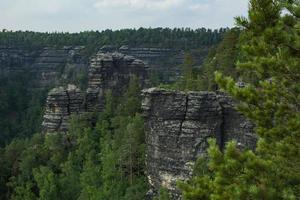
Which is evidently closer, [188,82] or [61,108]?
[188,82]

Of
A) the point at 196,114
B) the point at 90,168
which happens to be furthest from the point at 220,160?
the point at 90,168

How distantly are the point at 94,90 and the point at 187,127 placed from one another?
1100 inches

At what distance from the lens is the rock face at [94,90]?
6794cm

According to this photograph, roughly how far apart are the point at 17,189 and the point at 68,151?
876cm

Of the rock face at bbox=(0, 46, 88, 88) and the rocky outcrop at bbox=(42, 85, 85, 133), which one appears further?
the rock face at bbox=(0, 46, 88, 88)

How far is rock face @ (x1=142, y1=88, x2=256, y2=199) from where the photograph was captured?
144 ft

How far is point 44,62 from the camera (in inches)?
5566

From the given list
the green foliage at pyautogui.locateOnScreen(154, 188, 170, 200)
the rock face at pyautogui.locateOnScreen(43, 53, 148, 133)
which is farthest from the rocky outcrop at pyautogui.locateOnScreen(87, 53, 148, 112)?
the green foliage at pyautogui.locateOnScreen(154, 188, 170, 200)

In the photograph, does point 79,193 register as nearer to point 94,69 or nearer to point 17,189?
point 17,189

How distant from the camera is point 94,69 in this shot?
71375 millimetres

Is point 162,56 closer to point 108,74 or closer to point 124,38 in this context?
point 124,38

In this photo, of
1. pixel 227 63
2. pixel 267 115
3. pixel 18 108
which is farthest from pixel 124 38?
pixel 267 115

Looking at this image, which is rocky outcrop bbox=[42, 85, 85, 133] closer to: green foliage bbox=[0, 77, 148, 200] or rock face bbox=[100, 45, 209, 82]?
green foliage bbox=[0, 77, 148, 200]

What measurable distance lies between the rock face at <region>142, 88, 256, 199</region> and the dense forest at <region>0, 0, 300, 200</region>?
289 cm
